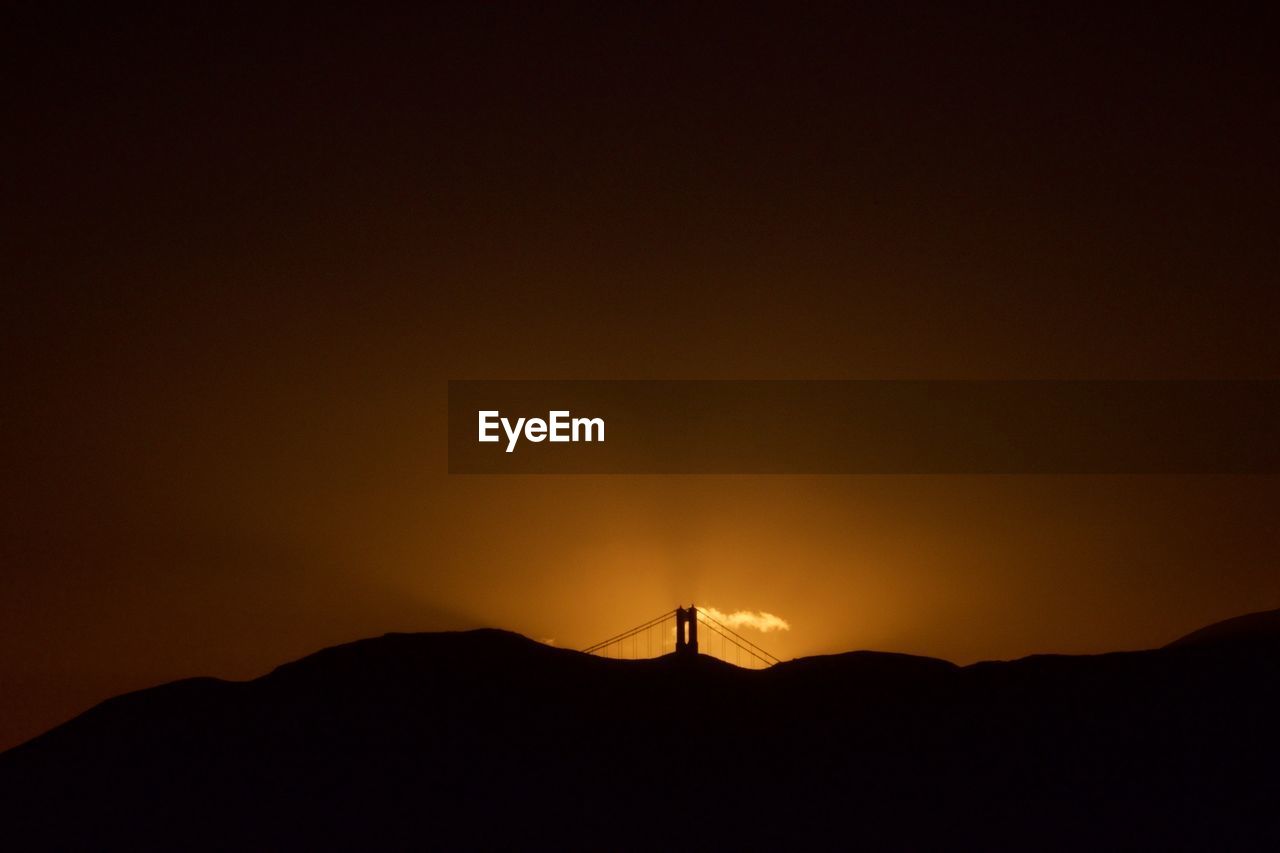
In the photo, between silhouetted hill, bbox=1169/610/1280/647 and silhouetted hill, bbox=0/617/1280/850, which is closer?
silhouetted hill, bbox=0/617/1280/850

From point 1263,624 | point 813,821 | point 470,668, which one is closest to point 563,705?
point 470,668

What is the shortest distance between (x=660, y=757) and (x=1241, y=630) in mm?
12592

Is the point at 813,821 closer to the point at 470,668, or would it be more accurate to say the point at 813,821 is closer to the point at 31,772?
the point at 470,668

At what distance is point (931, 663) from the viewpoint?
88.0 feet

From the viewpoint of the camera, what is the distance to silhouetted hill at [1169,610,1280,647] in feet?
83.3

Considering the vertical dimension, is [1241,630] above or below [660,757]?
above

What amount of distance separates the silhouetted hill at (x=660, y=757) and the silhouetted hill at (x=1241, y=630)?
0.46 meters

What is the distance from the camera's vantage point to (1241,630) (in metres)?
26.7

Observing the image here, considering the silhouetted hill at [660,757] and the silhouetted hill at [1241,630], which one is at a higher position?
the silhouetted hill at [1241,630]

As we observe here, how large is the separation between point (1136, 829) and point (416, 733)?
42.3ft

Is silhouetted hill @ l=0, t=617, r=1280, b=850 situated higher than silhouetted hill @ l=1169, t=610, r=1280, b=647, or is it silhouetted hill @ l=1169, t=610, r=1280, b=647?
silhouetted hill @ l=1169, t=610, r=1280, b=647

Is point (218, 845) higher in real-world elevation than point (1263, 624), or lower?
lower

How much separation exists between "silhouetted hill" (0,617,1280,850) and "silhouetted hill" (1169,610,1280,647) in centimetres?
46

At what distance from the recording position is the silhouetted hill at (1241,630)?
25.4 meters
